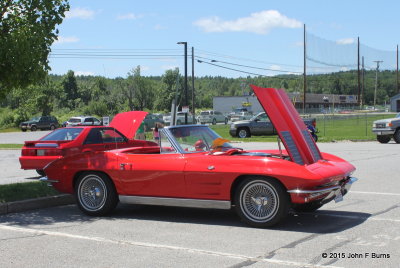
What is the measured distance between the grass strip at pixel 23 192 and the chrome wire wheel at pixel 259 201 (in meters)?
4.08

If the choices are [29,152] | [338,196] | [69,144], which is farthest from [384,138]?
[338,196]

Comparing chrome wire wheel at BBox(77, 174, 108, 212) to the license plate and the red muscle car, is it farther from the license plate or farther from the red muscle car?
the red muscle car

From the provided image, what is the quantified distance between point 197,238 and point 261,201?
1027 millimetres

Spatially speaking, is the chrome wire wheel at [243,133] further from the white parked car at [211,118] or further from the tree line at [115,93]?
the white parked car at [211,118]

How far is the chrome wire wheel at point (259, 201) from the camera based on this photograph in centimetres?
654

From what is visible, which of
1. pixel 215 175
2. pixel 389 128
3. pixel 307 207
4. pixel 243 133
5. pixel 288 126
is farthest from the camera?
pixel 243 133

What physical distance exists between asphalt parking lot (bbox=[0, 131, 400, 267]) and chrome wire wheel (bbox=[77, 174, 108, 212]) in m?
0.21

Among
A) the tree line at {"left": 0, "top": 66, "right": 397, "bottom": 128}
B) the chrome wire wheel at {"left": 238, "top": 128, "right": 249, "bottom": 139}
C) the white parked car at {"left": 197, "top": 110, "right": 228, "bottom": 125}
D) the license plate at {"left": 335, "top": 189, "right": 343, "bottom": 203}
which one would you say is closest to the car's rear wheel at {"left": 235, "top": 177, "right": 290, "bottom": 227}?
the license plate at {"left": 335, "top": 189, "right": 343, "bottom": 203}

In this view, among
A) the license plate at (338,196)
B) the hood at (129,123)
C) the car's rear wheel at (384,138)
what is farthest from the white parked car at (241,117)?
the license plate at (338,196)

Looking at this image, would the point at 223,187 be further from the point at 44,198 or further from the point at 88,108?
the point at 88,108

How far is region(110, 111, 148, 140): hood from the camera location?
14.2 m

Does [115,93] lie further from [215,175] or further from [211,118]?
[215,175]

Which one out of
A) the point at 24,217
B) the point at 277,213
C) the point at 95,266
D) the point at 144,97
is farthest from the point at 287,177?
the point at 144,97

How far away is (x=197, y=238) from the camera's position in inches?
245
